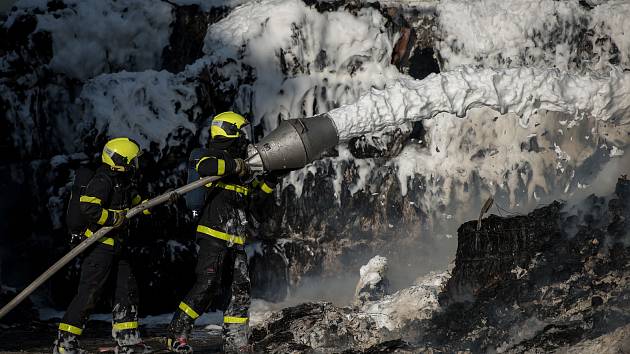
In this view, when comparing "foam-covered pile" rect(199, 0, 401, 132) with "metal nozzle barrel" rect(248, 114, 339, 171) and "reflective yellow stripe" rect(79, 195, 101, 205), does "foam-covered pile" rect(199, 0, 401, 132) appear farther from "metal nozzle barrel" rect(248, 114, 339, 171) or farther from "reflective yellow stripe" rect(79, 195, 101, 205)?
"reflective yellow stripe" rect(79, 195, 101, 205)

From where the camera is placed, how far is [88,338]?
7840mm

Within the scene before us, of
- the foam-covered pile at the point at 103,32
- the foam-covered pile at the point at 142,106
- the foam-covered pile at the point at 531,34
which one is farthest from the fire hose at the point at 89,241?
the foam-covered pile at the point at 531,34

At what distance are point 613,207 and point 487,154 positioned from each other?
134 inches

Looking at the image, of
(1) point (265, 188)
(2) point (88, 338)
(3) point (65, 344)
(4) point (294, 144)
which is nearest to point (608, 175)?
(1) point (265, 188)

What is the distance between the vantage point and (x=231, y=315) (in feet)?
21.4

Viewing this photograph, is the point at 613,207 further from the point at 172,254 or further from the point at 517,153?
the point at 172,254

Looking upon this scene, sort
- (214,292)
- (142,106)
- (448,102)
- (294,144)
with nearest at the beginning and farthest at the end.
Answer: (294,144), (214,292), (448,102), (142,106)

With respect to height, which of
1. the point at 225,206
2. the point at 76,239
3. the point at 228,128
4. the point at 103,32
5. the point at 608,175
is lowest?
the point at 76,239

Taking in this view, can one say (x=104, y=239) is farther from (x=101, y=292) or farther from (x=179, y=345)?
(x=179, y=345)

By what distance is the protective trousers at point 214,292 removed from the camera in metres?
6.41

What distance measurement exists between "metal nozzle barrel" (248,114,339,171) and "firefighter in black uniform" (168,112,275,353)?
0.57ft

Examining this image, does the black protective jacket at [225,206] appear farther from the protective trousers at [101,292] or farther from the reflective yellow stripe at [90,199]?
the reflective yellow stripe at [90,199]

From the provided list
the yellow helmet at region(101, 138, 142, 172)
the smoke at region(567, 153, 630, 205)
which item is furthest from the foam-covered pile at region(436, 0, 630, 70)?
the yellow helmet at region(101, 138, 142, 172)

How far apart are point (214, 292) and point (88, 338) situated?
6.24 feet
